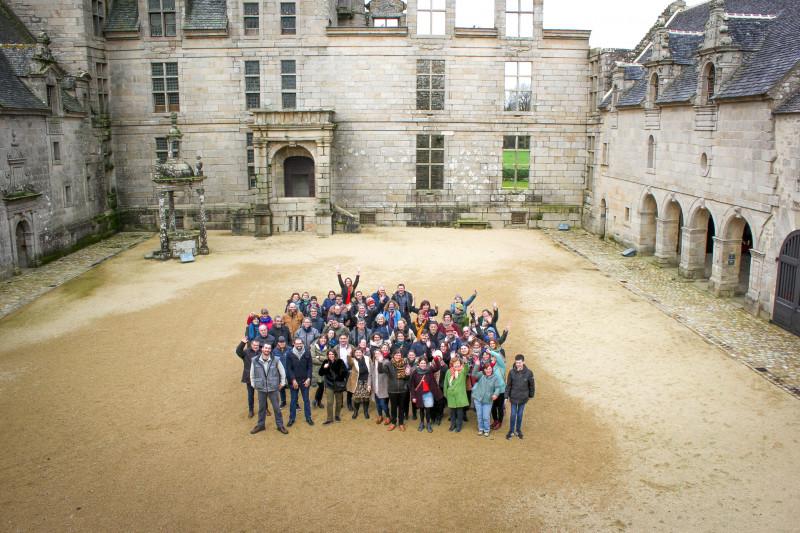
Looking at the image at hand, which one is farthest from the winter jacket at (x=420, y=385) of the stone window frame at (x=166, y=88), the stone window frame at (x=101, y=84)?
the stone window frame at (x=101, y=84)

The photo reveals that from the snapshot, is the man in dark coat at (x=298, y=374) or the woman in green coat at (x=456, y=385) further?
the man in dark coat at (x=298, y=374)

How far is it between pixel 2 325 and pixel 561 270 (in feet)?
59.6

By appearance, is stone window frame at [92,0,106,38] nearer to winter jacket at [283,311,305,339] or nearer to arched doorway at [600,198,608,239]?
winter jacket at [283,311,305,339]

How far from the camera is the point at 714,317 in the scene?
1933 cm

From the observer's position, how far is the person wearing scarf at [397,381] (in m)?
12.5

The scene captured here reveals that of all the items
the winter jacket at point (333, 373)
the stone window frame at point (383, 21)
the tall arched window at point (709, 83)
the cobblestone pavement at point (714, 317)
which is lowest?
the cobblestone pavement at point (714, 317)

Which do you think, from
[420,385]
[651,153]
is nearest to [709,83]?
[651,153]

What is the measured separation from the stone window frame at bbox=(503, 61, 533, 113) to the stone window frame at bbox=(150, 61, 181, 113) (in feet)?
52.9

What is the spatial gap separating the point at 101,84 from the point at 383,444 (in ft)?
92.7

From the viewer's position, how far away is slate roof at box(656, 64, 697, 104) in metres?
23.8

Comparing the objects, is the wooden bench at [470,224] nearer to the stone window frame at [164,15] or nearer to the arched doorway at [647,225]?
the arched doorway at [647,225]

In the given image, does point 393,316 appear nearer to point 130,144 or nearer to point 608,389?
point 608,389

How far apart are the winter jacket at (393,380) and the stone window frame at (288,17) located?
25.4 m

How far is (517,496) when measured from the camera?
1047 centimetres
